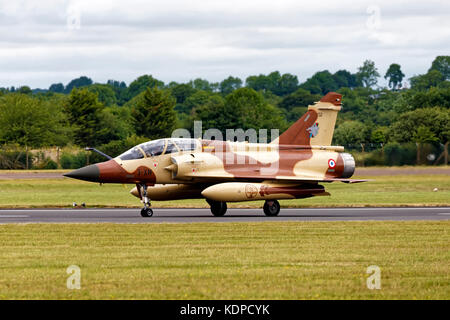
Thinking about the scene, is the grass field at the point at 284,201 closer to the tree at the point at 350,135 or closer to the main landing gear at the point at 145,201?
the main landing gear at the point at 145,201

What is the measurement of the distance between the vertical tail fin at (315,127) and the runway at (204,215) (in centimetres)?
262

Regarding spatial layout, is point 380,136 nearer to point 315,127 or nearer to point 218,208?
point 315,127

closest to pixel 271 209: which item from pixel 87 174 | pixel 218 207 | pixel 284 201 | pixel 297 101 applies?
pixel 218 207

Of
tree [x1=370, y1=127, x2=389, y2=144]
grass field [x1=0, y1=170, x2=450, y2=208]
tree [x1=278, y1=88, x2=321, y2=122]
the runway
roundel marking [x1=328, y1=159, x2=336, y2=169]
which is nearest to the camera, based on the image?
the runway

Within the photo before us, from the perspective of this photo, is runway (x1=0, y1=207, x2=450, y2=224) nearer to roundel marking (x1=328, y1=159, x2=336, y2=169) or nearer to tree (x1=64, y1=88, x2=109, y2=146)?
roundel marking (x1=328, y1=159, x2=336, y2=169)

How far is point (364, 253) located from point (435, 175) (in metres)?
38.5

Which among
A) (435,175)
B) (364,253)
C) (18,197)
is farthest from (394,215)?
(435,175)

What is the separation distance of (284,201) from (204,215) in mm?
8407

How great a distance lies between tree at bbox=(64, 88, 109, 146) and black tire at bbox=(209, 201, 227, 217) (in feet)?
208

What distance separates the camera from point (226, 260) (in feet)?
52.2

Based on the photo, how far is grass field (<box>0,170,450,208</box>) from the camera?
1382 inches

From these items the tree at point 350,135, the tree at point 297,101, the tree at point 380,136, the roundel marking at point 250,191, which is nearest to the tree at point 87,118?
the tree at point 350,135

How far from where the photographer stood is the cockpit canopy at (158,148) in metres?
28.0

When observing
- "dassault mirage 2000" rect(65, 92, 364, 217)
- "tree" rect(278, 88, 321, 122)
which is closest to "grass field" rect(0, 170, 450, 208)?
"dassault mirage 2000" rect(65, 92, 364, 217)
